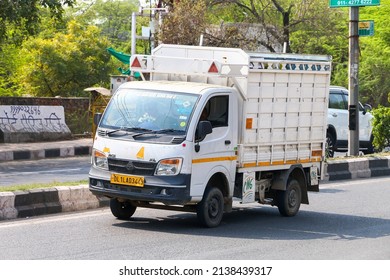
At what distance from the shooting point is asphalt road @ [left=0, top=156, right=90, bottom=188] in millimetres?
18375

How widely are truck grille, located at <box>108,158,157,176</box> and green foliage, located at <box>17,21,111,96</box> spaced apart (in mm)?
25229

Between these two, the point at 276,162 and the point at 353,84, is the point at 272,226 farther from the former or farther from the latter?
the point at 353,84

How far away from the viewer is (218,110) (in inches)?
472

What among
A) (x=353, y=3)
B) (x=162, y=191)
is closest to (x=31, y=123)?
(x=353, y=3)

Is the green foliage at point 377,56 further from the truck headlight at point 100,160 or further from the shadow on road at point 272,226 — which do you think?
the truck headlight at point 100,160

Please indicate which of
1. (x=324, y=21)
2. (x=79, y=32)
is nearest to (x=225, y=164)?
(x=324, y=21)

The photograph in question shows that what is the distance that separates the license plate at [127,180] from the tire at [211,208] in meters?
0.91

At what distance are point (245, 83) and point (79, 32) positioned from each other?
28233mm

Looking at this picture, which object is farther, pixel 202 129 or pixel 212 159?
pixel 212 159

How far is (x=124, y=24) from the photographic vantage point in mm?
66688

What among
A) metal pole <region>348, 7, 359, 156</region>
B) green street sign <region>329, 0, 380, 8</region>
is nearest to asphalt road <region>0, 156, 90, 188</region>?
metal pole <region>348, 7, 359, 156</region>

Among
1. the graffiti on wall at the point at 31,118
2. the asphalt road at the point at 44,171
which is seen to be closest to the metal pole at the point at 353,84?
the asphalt road at the point at 44,171

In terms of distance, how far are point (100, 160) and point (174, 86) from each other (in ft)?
4.60
